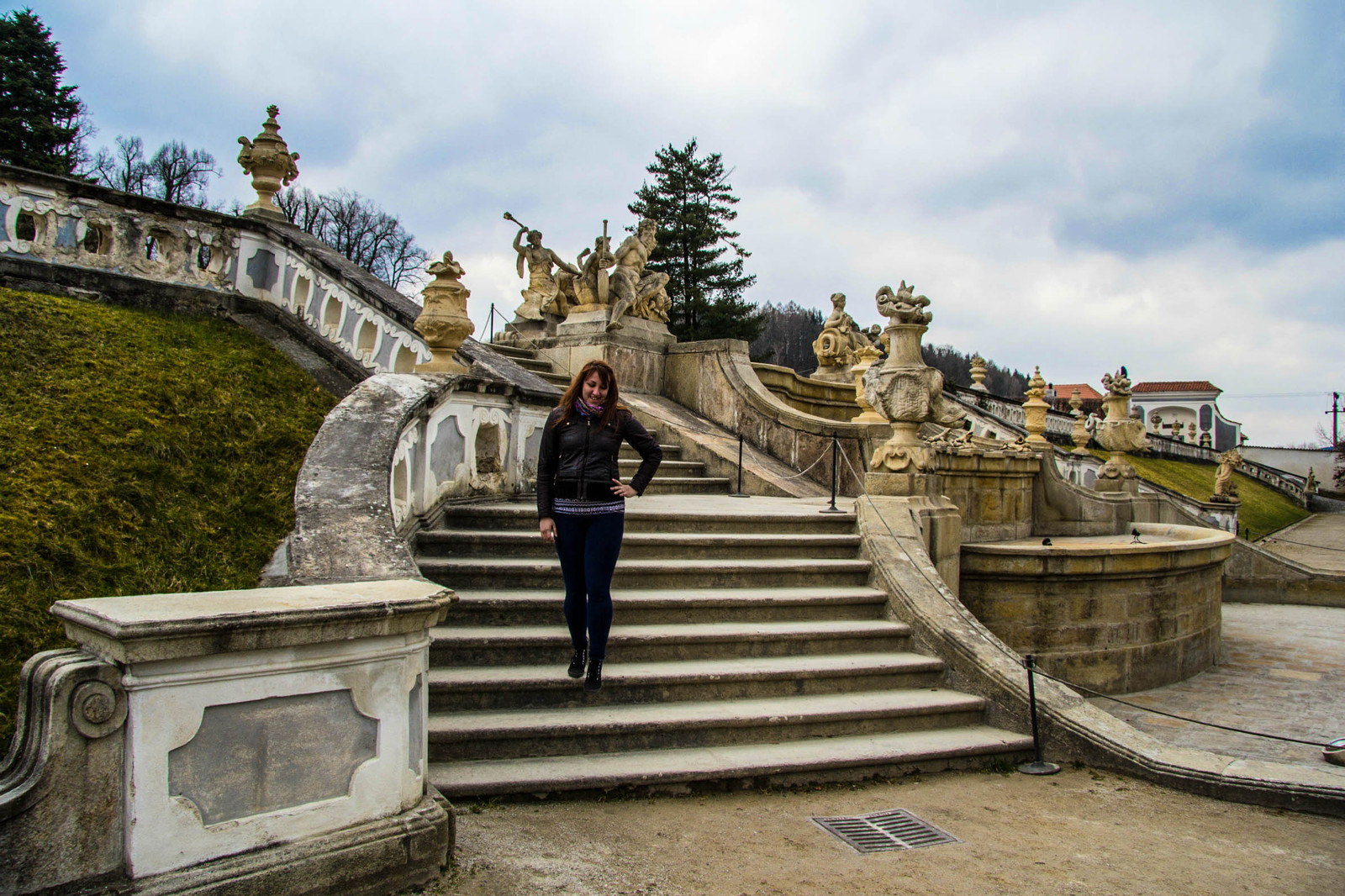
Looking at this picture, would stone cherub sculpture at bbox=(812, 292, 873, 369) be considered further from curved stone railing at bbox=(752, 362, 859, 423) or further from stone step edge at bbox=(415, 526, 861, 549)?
stone step edge at bbox=(415, 526, 861, 549)

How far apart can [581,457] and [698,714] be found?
1.56 metres

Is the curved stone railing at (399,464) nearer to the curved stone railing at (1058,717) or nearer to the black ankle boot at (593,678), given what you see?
the black ankle boot at (593,678)

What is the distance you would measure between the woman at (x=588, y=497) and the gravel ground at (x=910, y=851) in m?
0.90

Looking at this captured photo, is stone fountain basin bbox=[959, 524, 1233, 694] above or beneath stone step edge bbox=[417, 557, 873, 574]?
beneath

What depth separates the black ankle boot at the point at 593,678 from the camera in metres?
4.57

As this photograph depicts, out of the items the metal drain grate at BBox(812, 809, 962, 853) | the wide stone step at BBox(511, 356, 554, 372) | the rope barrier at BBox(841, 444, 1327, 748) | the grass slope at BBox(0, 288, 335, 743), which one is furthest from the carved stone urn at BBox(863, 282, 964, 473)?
the wide stone step at BBox(511, 356, 554, 372)

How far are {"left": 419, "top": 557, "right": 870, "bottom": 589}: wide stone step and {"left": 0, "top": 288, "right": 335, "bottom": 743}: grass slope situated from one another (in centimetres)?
110

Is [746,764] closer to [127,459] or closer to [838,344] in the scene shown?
[127,459]

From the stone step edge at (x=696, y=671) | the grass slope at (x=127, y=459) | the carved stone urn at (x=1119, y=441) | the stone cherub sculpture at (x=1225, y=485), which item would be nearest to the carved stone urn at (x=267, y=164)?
the grass slope at (x=127, y=459)

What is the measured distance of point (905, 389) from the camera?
7715 mm

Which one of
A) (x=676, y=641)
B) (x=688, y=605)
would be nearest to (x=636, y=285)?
(x=688, y=605)

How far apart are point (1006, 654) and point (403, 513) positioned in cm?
401

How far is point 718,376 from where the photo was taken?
497 inches

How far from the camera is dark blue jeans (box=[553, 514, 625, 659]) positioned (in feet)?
14.5
